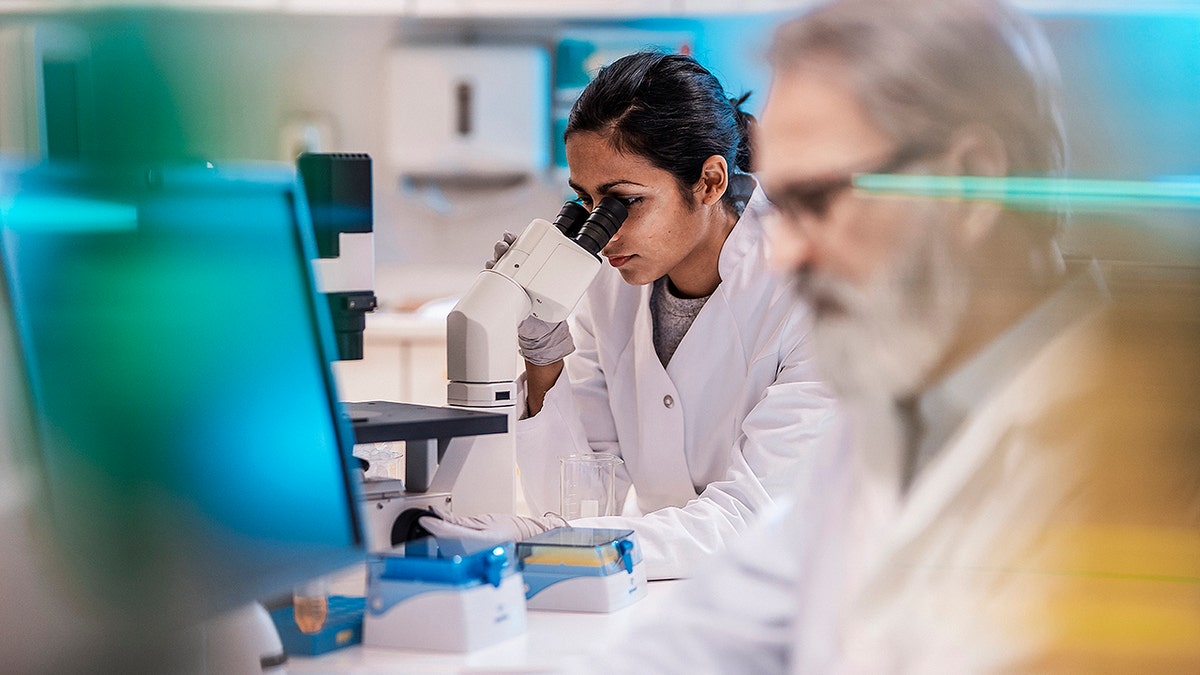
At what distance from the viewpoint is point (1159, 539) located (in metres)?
0.51

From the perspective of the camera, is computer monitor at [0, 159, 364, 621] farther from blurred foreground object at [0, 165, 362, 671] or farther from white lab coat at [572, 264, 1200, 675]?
white lab coat at [572, 264, 1200, 675]

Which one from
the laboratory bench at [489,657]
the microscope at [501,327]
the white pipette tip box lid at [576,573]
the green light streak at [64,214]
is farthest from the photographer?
the microscope at [501,327]

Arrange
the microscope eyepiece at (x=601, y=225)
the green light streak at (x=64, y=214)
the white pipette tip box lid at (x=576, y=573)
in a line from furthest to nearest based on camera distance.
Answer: the microscope eyepiece at (x=601, y=225) < the white pipette tip box lid at (x=576, y=573) < the green light streak at (x=64, y=214)

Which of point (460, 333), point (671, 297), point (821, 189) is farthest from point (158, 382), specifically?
point (671, 297)

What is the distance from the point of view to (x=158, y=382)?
2.22 feet

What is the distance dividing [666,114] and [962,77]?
1311 millimetres

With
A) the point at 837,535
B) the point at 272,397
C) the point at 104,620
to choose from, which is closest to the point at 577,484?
the point at 272,397

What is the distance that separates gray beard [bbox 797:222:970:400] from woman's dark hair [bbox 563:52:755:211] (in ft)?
4.11

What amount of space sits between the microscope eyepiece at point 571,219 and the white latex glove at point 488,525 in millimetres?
401

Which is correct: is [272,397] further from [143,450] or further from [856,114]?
[856,114]

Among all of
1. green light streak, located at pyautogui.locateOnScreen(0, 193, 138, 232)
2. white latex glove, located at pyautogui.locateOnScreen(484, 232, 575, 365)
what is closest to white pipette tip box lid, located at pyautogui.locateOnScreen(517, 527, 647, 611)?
white latex glove, located at pyautogui.locateOnScreen(484, 232, 575, 365)

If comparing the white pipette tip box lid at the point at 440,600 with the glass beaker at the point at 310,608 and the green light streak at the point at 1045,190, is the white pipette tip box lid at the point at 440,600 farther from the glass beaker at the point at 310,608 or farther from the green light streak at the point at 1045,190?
the green light streak at the point at 1045,190

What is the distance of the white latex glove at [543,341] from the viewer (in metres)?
1.77

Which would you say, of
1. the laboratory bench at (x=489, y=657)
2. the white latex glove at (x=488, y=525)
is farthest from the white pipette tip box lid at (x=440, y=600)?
the white latex glove at (x=488, y=525)
